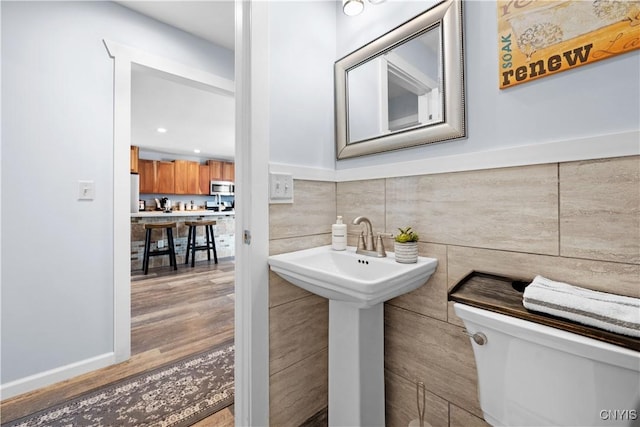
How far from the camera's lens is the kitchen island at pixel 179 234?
4.05 metres

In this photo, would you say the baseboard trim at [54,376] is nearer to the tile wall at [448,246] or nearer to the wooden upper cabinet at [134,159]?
the tile wall at [448,246]

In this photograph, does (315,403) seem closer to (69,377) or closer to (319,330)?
(319,330)

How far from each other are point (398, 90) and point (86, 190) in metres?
1.94

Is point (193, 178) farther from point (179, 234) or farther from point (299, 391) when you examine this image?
point (299, 391)

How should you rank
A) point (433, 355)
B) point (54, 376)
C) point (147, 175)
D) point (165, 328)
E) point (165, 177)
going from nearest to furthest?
point (433, 355) < point (54, 376) < point (165, 328) < point (147, 175) < point (165, 177)

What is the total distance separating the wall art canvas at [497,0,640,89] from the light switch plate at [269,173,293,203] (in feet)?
2.85

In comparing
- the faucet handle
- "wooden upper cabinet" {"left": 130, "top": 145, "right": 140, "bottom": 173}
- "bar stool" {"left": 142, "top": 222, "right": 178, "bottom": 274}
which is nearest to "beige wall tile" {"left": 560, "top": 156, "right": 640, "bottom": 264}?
the faucet handle

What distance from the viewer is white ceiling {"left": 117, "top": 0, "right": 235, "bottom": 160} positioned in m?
1.86

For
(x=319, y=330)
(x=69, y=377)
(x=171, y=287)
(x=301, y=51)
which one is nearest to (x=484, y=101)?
(x=301, y=51)

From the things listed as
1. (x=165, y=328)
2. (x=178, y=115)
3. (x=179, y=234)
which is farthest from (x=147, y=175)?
(x=165, y=328)

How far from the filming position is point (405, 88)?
1.14m

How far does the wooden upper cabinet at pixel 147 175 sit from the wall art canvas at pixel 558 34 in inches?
281

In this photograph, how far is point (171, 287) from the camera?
10.7 ft

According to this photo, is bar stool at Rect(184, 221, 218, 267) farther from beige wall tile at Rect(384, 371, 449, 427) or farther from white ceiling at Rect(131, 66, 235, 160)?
beige wall tile at Rect(384, 371, 449, 427)
